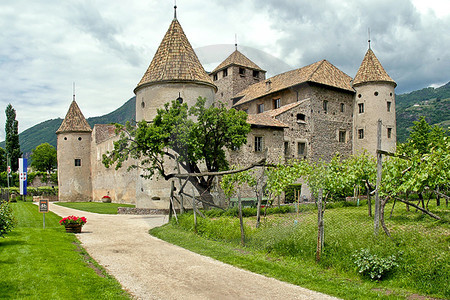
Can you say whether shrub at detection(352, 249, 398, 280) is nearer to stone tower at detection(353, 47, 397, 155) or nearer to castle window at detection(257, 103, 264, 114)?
stone tower at detection(353, 47, 397, 155)

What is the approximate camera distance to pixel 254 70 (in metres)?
50.8

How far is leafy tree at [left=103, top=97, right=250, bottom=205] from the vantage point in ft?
67.3

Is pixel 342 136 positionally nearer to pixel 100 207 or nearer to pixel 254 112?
pixel 254 112

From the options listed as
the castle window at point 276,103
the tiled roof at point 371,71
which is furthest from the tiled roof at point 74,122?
the tiled roof at point 371,71

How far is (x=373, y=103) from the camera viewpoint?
38.6m

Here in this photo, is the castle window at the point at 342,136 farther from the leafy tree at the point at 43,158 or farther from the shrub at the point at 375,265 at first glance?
the leafy tree at the point at 43,158

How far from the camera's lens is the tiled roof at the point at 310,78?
3803 centimetres

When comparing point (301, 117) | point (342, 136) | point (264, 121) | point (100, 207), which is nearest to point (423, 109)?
point (342, 136)

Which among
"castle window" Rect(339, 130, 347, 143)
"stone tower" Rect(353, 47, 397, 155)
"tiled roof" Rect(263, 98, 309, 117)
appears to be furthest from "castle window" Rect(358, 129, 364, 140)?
"tiled roof" Rect(263, 98, 309, 117)

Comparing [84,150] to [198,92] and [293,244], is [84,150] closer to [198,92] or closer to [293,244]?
[198,92]

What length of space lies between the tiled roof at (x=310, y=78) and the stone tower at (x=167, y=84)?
14053 mm

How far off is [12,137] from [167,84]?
50801mm

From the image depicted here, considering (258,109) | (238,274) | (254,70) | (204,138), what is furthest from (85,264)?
(254,70)

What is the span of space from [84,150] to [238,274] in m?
42.6
